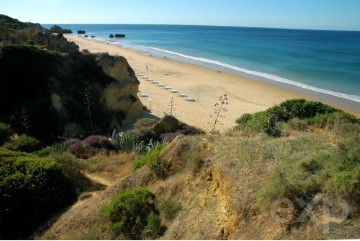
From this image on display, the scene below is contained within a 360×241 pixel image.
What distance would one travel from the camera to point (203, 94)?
36.1m

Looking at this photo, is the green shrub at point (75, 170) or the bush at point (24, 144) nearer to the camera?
the green shrub at point (75, 170)

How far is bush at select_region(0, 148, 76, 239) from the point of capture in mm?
9281

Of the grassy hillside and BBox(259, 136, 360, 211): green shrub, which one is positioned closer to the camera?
the grassy hillside

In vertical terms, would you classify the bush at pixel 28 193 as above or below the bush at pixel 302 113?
below

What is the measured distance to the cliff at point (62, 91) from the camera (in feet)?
63.8

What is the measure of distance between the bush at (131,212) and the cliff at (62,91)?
1142 cm

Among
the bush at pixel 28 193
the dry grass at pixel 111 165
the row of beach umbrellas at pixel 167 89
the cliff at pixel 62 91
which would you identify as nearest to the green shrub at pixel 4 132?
the cliff at pixel 62 91

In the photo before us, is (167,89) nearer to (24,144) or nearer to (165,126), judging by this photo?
(165,126)

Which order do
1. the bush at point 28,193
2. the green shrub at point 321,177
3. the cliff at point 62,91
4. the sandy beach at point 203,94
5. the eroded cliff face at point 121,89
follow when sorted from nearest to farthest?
the green shrub at point 321,177 → the bush at point 28,193 → the cliff at point 62,91 → the eroded cliff face at point 121,89 → the sandy beach at point 203,94

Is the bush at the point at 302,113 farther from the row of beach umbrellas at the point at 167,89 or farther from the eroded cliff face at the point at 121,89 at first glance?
the row of beach umbrellas at the point at 167,89

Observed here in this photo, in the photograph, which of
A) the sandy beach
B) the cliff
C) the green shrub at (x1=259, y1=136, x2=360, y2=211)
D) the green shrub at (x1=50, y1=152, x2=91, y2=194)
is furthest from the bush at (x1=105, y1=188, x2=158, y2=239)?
the sandy beach

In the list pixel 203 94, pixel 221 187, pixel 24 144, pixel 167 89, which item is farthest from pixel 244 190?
pixel 167 89

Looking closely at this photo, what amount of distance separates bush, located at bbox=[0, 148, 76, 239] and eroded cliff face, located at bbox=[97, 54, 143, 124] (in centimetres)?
1371

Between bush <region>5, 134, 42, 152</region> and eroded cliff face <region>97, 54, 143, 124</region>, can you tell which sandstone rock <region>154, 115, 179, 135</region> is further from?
bush <region>5, 134, 42, 152</region>
